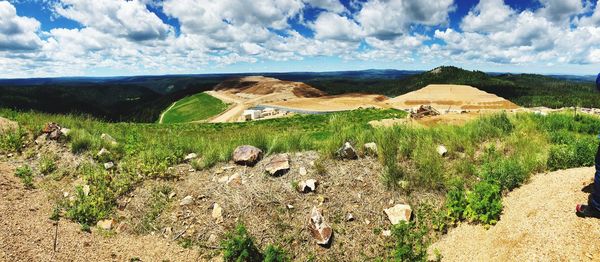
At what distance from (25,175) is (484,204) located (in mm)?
10371

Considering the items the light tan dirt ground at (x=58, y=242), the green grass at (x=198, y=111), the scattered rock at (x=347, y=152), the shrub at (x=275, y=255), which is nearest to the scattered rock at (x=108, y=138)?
the light tan dirt ground at (x=58, y=242)

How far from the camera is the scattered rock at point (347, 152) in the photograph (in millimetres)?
9461

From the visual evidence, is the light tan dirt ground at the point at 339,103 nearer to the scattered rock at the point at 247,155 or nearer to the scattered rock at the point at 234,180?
the scattered rock at the point at 247,155

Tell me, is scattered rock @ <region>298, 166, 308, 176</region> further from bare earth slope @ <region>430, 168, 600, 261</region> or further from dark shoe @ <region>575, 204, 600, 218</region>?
dark shoe @ <region>575, 204, 600, 218</region>

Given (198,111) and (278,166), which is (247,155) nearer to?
(278,166)

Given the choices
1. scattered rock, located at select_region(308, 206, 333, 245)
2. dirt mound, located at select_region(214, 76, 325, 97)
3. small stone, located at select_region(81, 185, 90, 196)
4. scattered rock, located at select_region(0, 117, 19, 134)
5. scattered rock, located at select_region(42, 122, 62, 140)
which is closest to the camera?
scattered rock, located at select_region(308, 206, 333, 245)

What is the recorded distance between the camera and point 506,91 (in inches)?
5217

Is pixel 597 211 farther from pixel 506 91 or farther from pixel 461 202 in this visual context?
pixel 506 91

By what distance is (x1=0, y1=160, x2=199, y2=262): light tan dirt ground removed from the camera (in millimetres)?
6289

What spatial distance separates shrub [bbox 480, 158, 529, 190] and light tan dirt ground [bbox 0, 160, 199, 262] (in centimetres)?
633

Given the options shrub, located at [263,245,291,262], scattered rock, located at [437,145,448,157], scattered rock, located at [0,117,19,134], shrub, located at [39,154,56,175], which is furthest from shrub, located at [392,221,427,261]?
scattered rock, located at [0,117,19,134]

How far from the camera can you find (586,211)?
5.71 m

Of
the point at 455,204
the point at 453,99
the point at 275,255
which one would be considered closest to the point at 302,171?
the point at 275,255

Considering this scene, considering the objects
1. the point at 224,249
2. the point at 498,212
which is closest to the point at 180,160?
the point at 224,249
